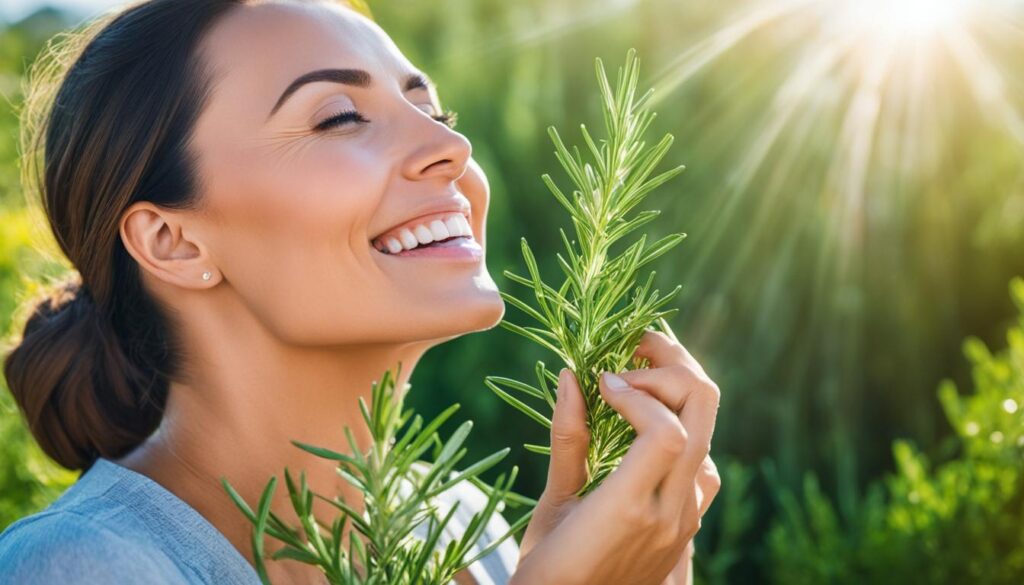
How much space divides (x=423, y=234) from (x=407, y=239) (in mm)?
23

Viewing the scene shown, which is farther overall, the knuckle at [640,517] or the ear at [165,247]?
the ear at [165,247]

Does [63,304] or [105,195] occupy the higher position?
[105,195]

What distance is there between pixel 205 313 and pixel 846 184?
10.2 ft

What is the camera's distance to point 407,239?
59.5 inches

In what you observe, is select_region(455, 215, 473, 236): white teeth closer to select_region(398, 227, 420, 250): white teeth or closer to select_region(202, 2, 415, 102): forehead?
select_region(398, 227, 420, 250): white teeth

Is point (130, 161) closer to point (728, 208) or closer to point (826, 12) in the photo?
point (728, 208)

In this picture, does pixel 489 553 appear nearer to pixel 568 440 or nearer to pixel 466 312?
pixel 466 312

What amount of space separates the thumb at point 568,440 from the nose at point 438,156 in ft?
1.43

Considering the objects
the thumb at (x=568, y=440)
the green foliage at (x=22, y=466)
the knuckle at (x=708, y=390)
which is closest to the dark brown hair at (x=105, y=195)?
the green foliage at (x=22, y=466)

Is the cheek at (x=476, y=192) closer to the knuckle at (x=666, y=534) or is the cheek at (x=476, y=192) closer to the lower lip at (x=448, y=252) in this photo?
the lower lip at (x=448, y=252)

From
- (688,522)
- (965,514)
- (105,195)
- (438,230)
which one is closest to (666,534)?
(688,522)

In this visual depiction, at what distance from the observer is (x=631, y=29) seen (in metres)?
4.44

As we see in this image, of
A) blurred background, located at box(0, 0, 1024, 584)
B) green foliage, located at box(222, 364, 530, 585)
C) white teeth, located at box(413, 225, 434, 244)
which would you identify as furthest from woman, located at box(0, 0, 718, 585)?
blurred background, located at box(0, 0, 1024, 584)

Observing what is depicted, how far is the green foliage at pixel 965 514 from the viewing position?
7.60 feet
